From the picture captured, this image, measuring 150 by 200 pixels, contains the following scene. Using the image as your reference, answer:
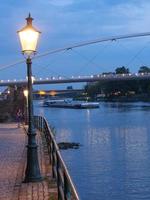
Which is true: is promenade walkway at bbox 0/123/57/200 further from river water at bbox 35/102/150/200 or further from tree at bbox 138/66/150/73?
tree at bbox 138/66/150/73

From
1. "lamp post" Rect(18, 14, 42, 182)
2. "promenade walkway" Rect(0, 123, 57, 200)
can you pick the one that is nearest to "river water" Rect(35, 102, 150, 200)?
"promenade walkway" Rect(0, 123, 57, 200)

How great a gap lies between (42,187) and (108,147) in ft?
87.9

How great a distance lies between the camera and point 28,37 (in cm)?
1326

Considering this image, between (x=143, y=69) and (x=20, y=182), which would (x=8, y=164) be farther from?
(x=143, y=69)

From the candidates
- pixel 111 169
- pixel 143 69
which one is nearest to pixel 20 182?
pixel 111 169

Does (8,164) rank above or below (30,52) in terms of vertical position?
below

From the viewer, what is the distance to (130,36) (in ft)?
339

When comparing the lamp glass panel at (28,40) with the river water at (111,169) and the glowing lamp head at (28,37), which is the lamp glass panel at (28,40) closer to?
the glowing lamp head at (28,37)

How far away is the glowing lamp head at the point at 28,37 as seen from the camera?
43.4 feet

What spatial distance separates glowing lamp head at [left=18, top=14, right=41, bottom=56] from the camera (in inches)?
521

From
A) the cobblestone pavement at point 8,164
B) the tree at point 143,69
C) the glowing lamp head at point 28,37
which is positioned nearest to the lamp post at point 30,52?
the glowing lamp head at point 28,37

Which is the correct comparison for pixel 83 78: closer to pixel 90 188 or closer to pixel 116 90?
pixel 116 90

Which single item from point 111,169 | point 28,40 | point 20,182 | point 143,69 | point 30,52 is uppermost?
point 143,69

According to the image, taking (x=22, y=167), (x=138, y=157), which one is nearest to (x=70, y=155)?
(x=138, y=157)
